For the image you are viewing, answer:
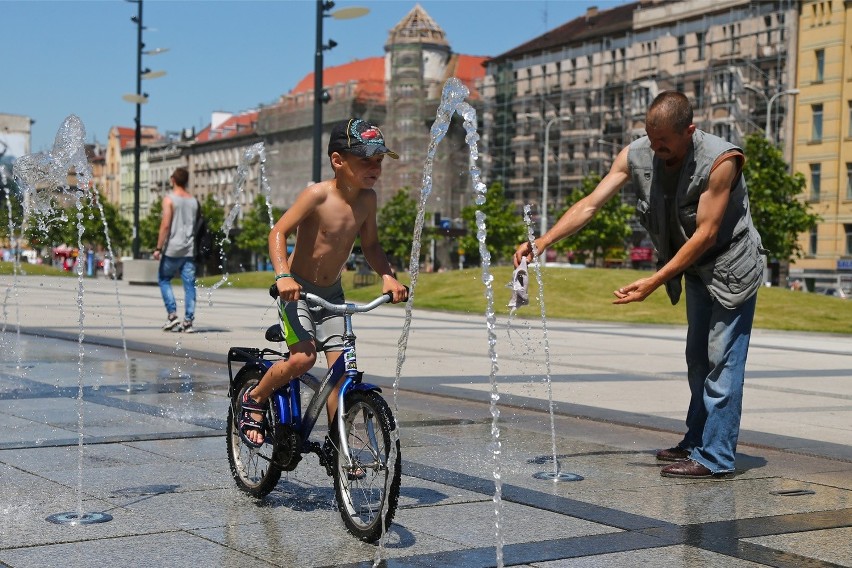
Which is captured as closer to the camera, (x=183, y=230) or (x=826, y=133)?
(x=183, y=230)

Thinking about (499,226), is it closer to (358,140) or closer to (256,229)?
(256,229)

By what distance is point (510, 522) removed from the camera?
16.4ft

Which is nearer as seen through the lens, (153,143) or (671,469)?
(671,469)

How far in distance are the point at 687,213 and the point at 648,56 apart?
73.3 metres

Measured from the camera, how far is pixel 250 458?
217 inches

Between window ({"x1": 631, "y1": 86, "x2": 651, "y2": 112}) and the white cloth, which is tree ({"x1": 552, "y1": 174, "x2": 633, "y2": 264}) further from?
the white cloth

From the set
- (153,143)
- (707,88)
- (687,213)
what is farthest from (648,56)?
(153,143)

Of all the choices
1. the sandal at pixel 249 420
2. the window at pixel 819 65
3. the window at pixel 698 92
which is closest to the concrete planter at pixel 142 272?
the sandal at pixel 249 420

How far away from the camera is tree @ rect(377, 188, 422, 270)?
9319 cm

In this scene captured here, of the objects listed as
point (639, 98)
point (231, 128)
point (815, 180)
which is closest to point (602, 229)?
point (639, 98)

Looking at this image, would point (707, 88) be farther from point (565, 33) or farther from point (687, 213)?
point (687, 213)

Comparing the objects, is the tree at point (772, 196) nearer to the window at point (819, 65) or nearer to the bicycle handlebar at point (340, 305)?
the window at point (819, 65)

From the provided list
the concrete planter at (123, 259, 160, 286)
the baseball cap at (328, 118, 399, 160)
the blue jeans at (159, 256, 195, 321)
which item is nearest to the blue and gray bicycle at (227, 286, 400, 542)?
the baseball cap at (328, 118, 399, 160)

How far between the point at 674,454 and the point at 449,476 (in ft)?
4.60
